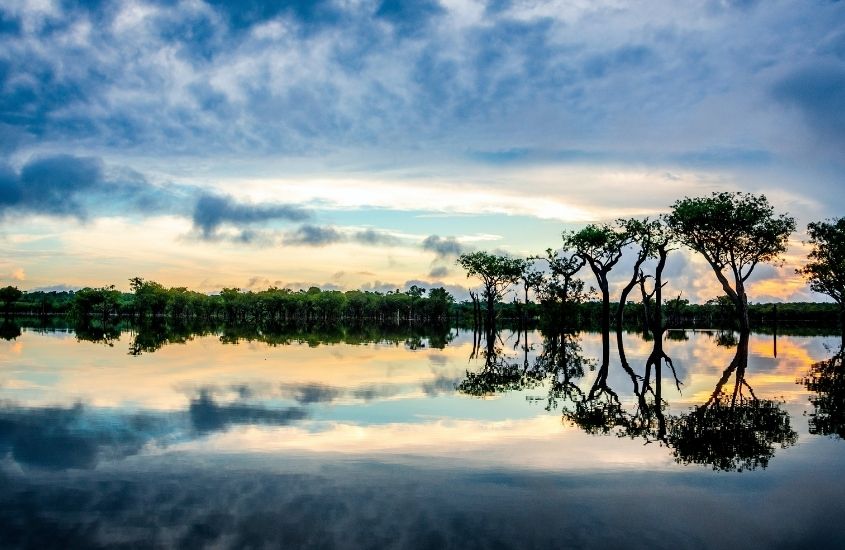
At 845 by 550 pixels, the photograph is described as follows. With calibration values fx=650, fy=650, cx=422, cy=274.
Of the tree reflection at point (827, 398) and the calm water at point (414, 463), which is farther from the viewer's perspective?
the tree reflection at point (827, 398)

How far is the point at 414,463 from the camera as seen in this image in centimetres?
1023

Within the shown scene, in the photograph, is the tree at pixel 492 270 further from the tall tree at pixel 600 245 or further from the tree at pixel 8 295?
the tree at pixel 8 295

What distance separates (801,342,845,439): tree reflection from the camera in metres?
13.9

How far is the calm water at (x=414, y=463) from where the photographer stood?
23.6 feet

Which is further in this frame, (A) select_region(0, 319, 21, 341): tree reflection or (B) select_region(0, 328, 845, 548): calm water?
(A) select_region(0, 319, 21, 341): tree reflection

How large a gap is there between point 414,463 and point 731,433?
22.2ft

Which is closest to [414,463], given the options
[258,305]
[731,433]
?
[731,433]

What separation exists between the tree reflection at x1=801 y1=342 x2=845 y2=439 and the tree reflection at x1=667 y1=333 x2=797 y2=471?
701mm

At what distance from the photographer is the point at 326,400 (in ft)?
54.5

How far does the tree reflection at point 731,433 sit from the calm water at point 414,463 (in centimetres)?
7

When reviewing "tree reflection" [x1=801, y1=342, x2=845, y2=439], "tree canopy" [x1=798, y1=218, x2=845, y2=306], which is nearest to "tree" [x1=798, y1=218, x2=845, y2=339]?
"tree canopy" [x1=798, y1=218, x2=845, y2=306]

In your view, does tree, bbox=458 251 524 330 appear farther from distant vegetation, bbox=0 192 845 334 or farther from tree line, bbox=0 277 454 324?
tree line, bbox=0 277 454 324

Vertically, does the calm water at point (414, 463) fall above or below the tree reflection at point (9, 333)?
above

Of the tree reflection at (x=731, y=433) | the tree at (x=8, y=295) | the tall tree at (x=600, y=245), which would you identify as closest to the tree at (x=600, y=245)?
the tall tree at (x=600, y=245)
